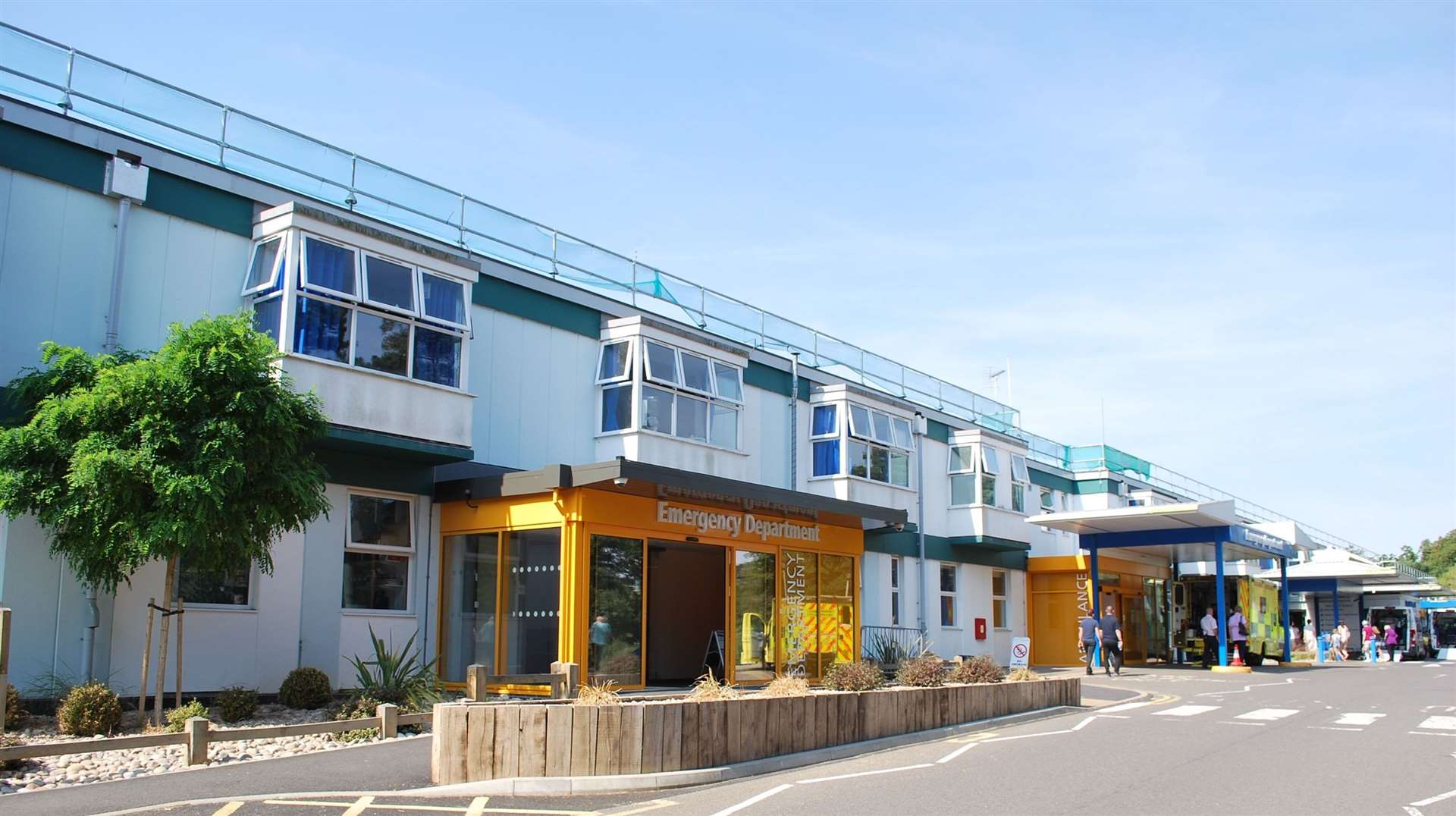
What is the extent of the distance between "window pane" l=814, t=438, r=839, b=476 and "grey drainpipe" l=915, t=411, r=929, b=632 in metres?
3.49

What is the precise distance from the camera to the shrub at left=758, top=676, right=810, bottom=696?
12.7m

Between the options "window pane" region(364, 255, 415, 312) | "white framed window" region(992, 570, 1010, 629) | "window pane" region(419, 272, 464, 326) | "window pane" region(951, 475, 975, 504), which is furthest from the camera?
"white framed window" region(992, 570, 1010, 629)

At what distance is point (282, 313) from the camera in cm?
1488

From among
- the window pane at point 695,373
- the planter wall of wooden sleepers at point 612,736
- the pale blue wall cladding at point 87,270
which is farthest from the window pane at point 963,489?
the pale blue wall cladding at point 87,270

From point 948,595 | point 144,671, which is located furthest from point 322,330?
point 948,595

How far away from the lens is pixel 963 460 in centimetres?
3066

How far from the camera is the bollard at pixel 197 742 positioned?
10.7 m

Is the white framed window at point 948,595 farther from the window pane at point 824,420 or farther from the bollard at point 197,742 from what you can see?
the bollard at point 197,742

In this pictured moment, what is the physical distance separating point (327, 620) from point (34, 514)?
4119mm

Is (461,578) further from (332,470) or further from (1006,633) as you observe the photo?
(1006,633)

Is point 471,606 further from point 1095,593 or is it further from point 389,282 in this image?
point 1095,593

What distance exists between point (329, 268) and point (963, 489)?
19144mm

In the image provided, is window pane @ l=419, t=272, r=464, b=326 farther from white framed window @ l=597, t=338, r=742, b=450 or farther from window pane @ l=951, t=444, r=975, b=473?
window pane @ l=951, t=444, r=975, b=473

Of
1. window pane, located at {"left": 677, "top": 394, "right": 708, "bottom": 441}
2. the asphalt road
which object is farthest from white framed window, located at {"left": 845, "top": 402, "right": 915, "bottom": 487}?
the asphalt road
